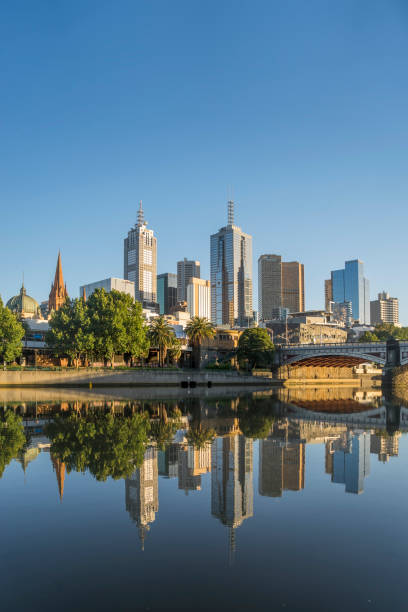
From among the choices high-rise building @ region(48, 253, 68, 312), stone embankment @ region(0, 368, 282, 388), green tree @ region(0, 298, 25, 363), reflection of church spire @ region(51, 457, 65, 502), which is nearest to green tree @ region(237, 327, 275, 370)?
stone embankment @ region(0, 368, 282, 388)

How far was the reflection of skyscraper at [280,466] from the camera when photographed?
52.2ft

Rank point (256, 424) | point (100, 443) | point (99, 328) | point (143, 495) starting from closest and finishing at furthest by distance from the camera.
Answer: point (143, 495) < point (100, 443) < point (256, 424) < point (99, 328)

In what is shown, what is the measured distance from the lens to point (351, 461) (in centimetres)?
2069

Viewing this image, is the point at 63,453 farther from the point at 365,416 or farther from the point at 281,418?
the point at 365,416

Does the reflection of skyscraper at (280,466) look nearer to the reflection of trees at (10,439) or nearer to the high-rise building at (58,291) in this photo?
the reflection of trees at (10,439)

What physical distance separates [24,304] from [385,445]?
157427mm

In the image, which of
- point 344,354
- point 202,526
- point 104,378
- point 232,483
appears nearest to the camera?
point 202,526

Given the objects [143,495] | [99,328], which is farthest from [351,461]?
[99,328]

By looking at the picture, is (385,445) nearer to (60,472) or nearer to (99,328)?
(60,472)

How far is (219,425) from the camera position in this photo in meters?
33.4

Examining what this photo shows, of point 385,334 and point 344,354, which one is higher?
point 385,334

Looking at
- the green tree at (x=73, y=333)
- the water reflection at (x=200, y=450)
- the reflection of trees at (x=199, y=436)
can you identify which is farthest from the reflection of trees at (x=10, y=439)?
the green tree at (x=73, y=333)

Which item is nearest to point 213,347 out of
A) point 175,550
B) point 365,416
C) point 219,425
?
point 365,416

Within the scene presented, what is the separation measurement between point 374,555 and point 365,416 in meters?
34.5
